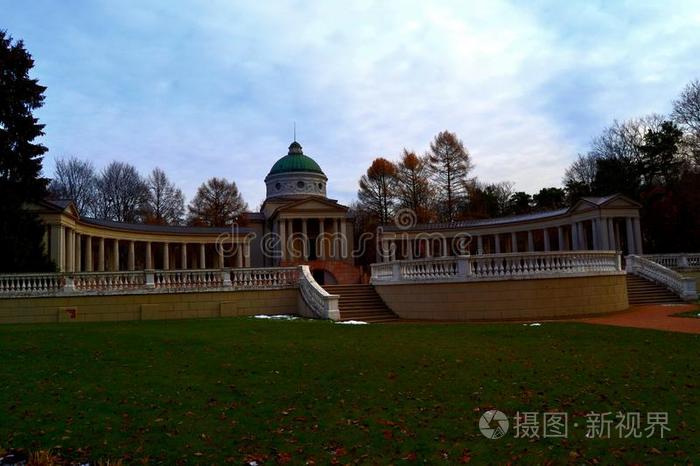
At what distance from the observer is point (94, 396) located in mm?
8109

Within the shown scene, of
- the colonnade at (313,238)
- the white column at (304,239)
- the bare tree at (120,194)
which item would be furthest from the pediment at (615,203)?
the bare tree at (120,194)

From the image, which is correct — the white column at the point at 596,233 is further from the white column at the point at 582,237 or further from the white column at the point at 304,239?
the white column at the point at 304,239

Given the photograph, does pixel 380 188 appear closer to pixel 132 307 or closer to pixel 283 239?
pixel 283 239

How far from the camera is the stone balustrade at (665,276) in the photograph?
27000 mm

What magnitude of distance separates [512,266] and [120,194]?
6333 cm

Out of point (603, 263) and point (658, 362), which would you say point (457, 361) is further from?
point (603, 263)

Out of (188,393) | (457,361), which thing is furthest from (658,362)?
(188,393)

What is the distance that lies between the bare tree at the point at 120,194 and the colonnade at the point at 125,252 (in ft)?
18.1

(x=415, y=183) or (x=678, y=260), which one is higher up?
(x=415, y=183)

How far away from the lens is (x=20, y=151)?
3127 cm

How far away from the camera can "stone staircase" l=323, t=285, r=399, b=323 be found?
22125mm

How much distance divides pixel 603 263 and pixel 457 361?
47.6ft

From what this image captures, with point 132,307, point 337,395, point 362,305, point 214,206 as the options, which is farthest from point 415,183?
point 337,395

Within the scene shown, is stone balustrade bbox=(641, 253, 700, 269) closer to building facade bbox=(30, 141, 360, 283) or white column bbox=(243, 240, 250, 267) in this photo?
building facade bbox=(30, 141, 360, 283)
